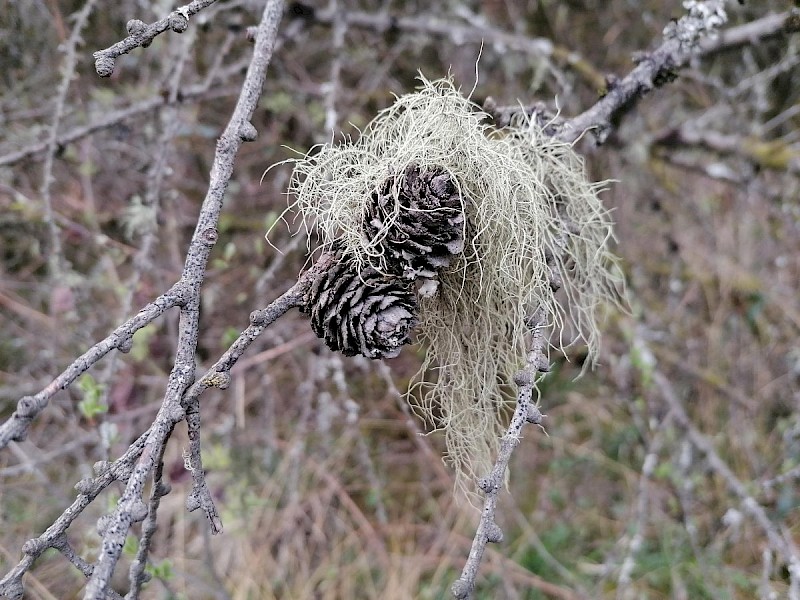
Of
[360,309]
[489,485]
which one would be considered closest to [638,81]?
[360,309]

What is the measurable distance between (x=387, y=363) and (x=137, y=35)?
151 centimetres

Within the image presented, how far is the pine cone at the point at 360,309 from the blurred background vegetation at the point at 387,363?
87 cm

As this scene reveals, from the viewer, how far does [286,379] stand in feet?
7.43

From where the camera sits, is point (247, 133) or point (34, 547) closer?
point (34, 547)

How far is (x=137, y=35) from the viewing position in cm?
74

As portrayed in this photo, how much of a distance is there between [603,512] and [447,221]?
6.14ft

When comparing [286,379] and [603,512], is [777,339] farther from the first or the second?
[286,379]

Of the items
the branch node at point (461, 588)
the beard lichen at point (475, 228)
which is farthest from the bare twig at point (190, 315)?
the branch node at point (461, 588)

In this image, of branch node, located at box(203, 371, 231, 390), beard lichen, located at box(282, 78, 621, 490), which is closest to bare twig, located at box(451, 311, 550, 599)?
beard lichen, located at box(282, 78, 621, 490)

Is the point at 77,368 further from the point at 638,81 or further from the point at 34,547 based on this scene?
the point at 638,81

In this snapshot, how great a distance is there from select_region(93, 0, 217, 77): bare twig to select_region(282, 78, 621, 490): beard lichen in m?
0.24

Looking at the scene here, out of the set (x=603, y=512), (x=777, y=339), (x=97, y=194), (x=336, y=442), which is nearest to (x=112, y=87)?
(x=97, y=194)

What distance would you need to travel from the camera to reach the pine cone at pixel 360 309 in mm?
789

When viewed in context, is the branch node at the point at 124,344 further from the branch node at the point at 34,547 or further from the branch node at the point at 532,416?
the branch node at the point at 532,416
